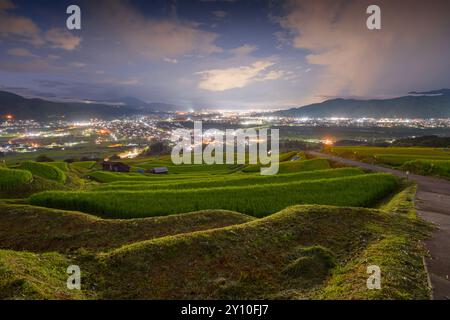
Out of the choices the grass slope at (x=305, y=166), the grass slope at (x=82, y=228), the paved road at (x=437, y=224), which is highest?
the grass slope at (x=305, y=166)

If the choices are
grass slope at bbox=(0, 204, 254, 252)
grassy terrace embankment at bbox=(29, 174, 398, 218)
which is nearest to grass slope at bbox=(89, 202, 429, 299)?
grass slope at bbox=(0, 204, 254, 252)

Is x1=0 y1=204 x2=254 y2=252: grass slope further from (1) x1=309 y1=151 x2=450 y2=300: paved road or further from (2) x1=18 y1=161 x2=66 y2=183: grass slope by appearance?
(2) x1=18 y1=161 x2=66 y2=183: grass slope

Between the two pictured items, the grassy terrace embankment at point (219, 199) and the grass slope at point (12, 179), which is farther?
the grass slope at point (12, 179)

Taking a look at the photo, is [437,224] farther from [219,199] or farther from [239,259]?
[219,199]

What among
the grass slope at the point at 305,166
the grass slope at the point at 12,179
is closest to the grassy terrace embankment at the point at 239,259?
the grass slope at the point at 12,179

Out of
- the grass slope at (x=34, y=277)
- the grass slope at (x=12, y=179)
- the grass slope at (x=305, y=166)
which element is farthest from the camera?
the grass slope at (x=305, y=166)

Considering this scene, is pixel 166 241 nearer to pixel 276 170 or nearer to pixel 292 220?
pixel 292 220

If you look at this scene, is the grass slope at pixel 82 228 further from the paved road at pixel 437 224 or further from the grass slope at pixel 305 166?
the grass slope at pixel 305 166
